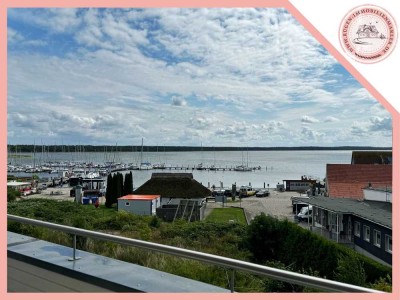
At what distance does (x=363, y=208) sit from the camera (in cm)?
1823

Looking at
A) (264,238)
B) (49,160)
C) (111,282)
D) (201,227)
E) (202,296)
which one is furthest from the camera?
(49,160)

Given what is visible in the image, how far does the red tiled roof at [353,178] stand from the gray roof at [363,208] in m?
5.68

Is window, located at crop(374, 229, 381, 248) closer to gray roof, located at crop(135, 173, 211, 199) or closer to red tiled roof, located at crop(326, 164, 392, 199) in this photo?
red tiled roof, located at crop(326, 164, 392, 199)

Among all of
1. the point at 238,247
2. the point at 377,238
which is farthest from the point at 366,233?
the point at 238,247

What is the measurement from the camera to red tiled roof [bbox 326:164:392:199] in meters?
26.3

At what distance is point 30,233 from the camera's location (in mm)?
5758

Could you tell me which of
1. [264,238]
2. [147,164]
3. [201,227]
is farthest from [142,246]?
[147,164]

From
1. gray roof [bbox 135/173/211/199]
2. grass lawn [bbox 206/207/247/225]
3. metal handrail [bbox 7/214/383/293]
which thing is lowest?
grass lawn [bbox 206/207/247/225]

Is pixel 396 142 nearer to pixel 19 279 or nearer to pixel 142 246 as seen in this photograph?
pixel 142 246

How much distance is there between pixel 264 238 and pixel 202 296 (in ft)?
30.6

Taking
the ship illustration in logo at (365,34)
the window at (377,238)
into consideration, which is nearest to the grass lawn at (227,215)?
the window at (377,238)

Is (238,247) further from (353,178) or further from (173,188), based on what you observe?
(173,188)

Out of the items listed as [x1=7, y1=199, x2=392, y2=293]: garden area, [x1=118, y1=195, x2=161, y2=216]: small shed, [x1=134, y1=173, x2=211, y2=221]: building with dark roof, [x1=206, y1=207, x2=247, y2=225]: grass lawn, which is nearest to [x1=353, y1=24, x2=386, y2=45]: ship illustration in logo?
[x1=7, y1=199, x2=392, y2=293]: garden area

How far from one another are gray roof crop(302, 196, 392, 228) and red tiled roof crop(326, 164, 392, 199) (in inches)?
224
